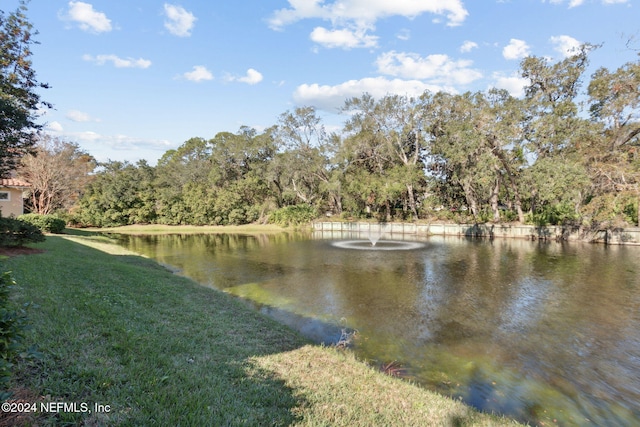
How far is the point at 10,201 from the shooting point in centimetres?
2564

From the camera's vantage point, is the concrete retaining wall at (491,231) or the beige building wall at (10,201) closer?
the beige building wall at (10,201)

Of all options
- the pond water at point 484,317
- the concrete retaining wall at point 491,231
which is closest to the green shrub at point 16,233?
the pond water at point 484,317

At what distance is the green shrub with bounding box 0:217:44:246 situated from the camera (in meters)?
12.0

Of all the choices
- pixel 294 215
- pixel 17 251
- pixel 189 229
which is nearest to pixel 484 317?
pixel 17 251

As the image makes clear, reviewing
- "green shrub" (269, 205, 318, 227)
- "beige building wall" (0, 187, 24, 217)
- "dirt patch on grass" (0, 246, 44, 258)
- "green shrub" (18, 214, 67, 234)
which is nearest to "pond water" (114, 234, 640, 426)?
"dirt patch on grass" (0, 246, 44, 258)

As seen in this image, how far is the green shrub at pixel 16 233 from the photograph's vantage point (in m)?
12.0

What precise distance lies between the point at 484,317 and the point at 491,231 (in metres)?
26.2

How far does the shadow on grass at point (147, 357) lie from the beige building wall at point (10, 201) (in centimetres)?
2410

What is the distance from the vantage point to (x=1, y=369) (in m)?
2.12

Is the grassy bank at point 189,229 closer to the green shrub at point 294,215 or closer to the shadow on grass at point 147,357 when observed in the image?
the green shrub at point 294,215

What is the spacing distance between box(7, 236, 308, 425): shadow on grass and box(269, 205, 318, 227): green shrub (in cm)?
3539

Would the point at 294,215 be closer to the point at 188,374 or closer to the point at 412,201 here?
the point at 412,201

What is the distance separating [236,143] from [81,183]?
21469 millimetres

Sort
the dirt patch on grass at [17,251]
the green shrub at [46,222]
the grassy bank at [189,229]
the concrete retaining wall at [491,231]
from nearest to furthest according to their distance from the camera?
the dirt patch on grass at [17,251] → the green shrub at [46,222] → the concrete retaining wall at [491,231] → the grassy bank at [189,229]
